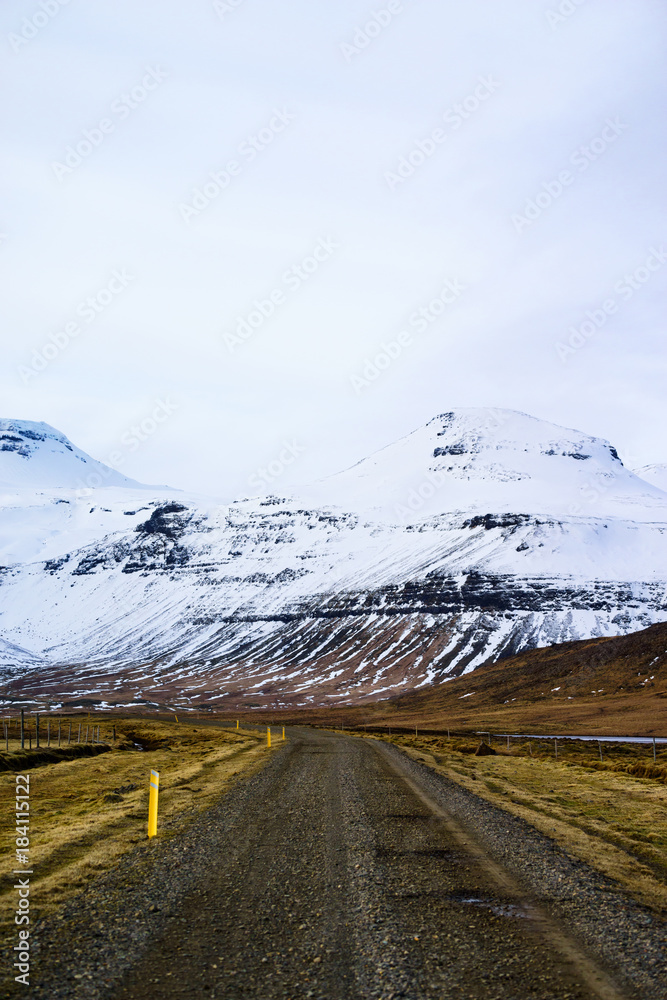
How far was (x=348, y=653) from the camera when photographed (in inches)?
7825

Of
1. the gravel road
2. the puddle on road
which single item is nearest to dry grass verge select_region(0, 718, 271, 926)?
the gravel road

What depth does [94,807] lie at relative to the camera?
69.4ft

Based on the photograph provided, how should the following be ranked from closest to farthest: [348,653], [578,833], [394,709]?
[578,833]
[394,709]
[348,653]

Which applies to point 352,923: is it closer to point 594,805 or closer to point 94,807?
point 94,807

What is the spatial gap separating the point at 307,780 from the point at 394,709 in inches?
4773

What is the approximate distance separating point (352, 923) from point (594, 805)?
49.6 feet

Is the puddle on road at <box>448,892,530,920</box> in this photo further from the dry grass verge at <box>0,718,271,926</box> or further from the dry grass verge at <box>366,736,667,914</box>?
the dry grass verge at <box>0,718,271,926</box>

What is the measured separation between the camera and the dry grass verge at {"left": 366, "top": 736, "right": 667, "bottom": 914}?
1304cm

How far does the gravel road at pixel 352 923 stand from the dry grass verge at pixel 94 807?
753mm

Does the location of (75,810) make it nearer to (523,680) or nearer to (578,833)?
(578,833)

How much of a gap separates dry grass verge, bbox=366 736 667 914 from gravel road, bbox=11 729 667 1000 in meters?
0.74

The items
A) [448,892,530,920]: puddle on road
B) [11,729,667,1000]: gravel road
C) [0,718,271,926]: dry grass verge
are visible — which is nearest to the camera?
[11,729,667,1000]: gravel road

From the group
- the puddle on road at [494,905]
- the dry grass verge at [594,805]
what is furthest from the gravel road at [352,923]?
the dry grass verge at [594,805]

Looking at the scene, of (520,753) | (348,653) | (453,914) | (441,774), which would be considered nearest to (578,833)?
(453,914)
